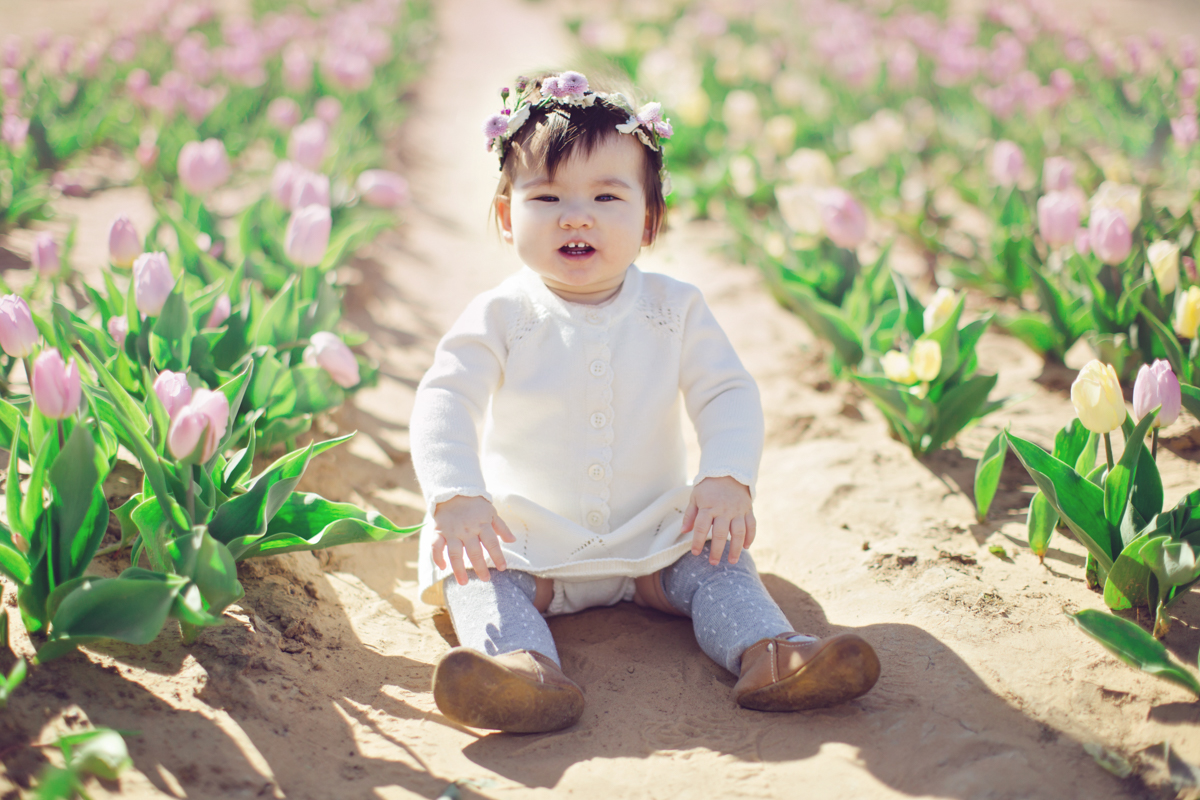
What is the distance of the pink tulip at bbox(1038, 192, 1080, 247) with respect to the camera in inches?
119

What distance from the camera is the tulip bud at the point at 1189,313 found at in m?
2.27

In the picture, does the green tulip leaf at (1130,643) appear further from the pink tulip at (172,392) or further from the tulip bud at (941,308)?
the pink tulip at (172,392)

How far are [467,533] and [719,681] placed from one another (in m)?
0.62

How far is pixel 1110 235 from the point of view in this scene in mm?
2672

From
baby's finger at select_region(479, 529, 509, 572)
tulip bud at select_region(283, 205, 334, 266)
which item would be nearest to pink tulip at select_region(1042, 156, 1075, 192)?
tulip bud at select_region(283, 205, 334, 266)

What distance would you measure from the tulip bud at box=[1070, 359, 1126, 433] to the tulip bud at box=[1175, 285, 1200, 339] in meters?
0.71

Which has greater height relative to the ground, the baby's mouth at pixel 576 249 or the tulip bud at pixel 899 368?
the baby's mouth at pixel 576 249

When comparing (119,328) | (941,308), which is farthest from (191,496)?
(941,308)

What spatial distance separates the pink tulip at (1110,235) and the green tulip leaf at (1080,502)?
118 cm

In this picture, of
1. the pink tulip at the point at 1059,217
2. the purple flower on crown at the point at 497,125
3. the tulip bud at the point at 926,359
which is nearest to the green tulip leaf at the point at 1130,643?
the tulip bud at the point at 926,359

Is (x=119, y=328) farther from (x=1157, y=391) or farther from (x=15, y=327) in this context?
(x=1157, y=391)

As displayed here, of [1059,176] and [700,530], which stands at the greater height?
[1059,176]

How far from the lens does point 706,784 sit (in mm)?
1529

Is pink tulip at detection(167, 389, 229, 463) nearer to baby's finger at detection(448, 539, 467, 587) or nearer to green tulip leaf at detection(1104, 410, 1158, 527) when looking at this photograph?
baby's finger at detection(448, 539, 467, 587)
